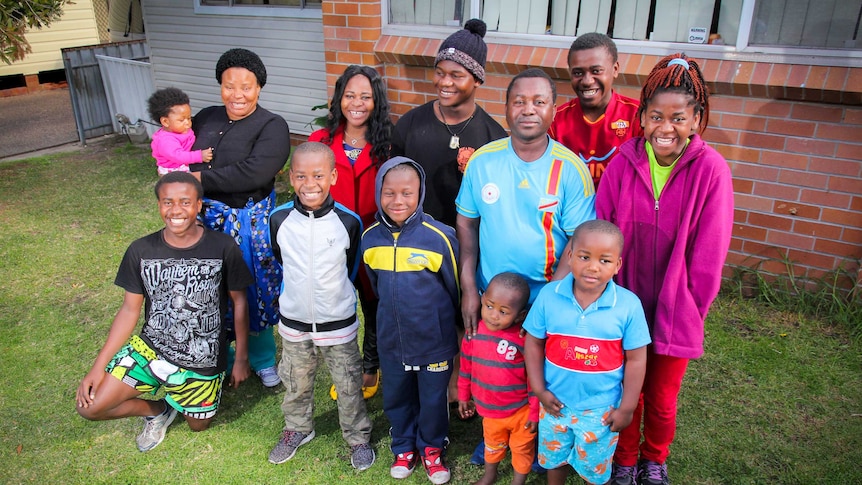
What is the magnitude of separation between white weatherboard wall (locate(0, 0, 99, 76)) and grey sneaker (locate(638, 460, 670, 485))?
14.5 meters

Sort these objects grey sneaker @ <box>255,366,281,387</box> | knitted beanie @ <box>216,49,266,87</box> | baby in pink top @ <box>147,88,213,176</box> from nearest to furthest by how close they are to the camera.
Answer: knitted beanie @ <box>216,49,266,87</box>, baby in pink top @ <box>147,88,213,176</box>, grey sneaker @ <box>255,366,281,387</box>

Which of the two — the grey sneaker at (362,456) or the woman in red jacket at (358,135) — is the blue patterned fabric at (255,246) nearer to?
the woman in red jacket at (358,135)

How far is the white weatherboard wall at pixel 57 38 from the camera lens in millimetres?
13435

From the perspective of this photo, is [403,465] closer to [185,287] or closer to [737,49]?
[185,287]

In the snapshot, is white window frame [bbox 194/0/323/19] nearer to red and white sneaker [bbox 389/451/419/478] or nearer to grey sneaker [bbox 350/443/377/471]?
grey sneaker [bbox 350/443/377/471]


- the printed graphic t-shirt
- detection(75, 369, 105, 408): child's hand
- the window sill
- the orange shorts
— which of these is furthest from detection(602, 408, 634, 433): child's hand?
the window sill

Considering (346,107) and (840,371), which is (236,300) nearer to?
(346,107)

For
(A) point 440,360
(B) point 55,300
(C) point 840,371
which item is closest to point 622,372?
(A) point 440,360

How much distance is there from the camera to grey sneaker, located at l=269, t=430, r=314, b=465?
337cm

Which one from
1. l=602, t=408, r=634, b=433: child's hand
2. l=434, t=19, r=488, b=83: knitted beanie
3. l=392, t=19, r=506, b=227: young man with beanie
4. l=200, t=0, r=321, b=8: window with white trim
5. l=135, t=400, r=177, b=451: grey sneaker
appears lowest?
l=135, t=400, r=177, b=451: grey sneaker

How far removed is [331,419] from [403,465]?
65cm

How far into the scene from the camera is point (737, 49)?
4.38m

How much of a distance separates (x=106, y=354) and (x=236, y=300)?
0.70m

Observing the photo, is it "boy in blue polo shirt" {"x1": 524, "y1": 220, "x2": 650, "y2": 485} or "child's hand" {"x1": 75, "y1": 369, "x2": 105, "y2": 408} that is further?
"child's hand" {"x1": 75, "y1": 369, "x2": 105, "y2": 408}
